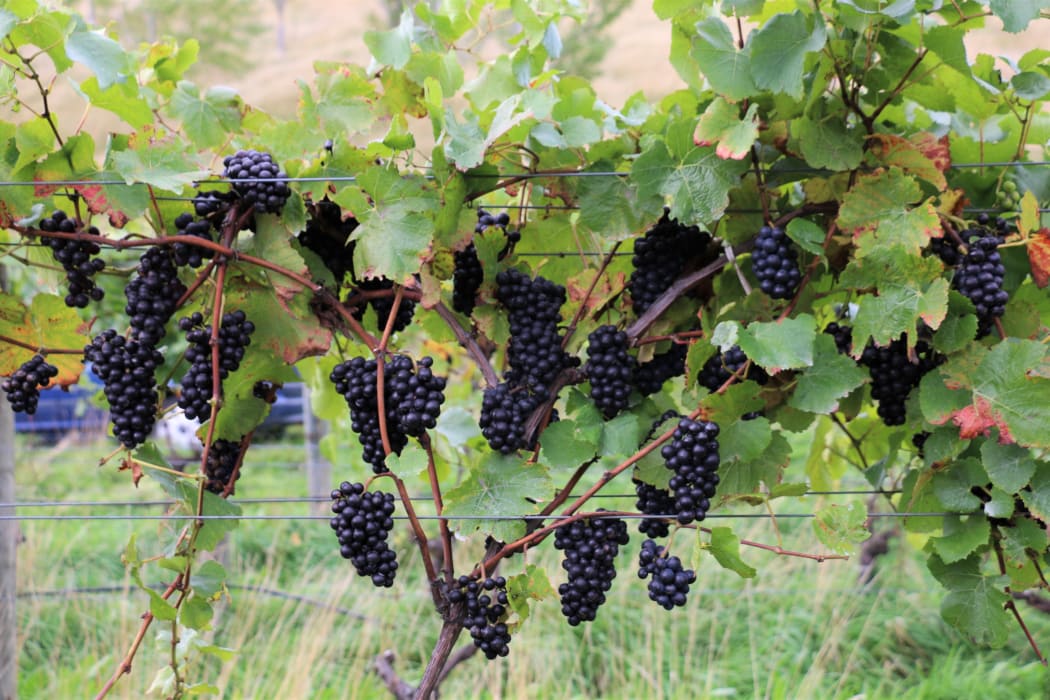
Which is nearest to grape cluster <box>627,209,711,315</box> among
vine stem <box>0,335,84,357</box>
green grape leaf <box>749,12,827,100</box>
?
green grape leaf <box>749,12,827,100</box>

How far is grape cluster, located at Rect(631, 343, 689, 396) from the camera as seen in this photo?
61.2 inches

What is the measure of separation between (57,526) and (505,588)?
4.80m

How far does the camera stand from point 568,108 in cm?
148

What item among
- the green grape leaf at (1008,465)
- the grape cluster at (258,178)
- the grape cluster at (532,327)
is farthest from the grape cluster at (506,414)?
the green grape leaf at (1008,465)

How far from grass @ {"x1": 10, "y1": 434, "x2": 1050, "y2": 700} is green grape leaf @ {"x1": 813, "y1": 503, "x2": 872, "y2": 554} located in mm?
1838

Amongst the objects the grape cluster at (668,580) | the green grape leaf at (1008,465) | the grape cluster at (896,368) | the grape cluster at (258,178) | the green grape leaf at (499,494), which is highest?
the grape cluster at (258,178)

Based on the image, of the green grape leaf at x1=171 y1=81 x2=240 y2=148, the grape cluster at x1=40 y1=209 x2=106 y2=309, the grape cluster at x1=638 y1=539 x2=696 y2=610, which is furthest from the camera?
the green grape leaf at x1=171 y1=81 x2=240 y2=148

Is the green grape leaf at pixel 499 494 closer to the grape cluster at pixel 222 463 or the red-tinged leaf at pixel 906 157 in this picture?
the grape cluster at pixel 222 463

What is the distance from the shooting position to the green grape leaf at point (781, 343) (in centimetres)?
131

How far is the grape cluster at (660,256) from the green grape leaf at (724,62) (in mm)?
249

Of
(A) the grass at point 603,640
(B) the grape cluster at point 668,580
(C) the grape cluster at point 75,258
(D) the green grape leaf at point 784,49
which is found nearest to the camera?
(D) the green grape leaf at point 784,49

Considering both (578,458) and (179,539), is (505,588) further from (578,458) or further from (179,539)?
(179,539)

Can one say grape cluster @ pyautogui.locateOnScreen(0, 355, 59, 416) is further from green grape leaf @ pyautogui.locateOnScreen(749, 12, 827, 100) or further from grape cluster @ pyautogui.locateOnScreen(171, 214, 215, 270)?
green grape leaf @ pyautogui.locateOnScreen(749, 12, 827, 100)

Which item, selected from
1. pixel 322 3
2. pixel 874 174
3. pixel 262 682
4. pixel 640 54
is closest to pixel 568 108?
pixel 874 174
